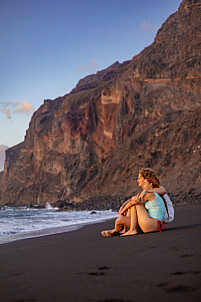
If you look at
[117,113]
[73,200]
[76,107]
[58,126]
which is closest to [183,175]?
[117,113]

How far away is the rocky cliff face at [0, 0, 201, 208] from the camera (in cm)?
3825

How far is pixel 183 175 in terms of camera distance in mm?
34094

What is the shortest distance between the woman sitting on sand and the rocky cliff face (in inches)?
789

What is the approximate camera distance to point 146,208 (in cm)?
539

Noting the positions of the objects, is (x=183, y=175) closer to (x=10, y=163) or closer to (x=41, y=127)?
(x=41, y=127)

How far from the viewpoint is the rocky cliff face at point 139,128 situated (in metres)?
38.2

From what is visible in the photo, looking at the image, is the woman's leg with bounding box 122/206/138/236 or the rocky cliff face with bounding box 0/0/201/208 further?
the rocky cliff face with bounding box 0/0/201/208

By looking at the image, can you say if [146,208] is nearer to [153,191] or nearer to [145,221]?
[145,221]

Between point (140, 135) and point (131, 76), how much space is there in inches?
439

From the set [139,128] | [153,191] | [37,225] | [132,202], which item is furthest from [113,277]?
[139,128]

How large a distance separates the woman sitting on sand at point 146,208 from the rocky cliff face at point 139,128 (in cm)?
2004

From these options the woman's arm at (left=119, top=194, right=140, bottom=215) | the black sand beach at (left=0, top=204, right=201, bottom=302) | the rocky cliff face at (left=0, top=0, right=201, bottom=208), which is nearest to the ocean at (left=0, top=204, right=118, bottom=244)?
the woman's arm at (left=119, top=194, right=140, bottom=215)

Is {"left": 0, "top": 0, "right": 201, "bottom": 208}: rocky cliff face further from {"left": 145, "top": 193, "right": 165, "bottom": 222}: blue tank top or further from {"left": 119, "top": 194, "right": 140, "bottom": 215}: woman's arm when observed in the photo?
{"left": 119, "top": 194, "right": 140, "bottom": 215}: woman's arm

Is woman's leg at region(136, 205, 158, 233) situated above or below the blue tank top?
below
